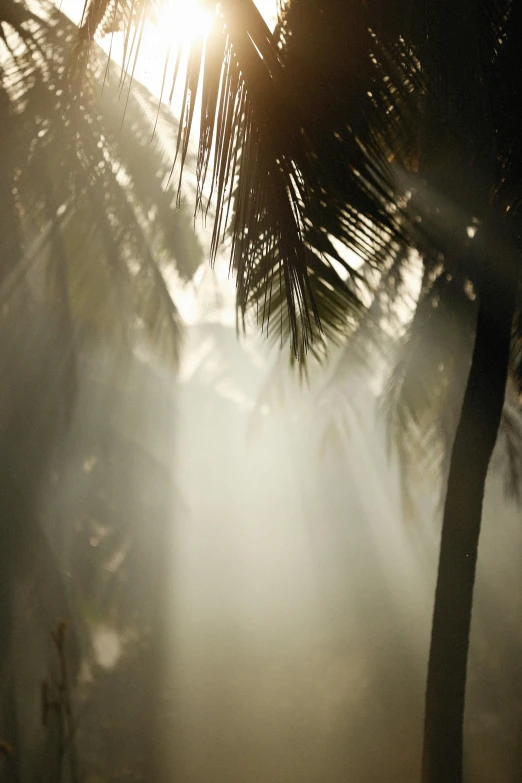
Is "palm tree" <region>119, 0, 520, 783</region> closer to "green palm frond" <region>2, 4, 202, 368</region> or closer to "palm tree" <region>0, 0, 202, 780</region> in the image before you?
"palm tree" <region>0, 0, 202, 780</region>

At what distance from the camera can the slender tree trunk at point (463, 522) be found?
2.21 metres

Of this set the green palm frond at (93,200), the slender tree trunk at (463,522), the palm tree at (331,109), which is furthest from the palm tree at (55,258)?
the slender tree trunk at (463,522)

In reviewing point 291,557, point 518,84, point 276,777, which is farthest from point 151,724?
point 518,84

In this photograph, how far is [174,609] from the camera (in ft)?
26.9

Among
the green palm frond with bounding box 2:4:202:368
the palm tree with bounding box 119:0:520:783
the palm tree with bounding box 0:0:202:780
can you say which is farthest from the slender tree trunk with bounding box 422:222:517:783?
the green palm frond with bounding box 2:4:202:368

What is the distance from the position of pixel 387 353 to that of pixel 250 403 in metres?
5.86

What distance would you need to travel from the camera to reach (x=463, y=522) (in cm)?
226

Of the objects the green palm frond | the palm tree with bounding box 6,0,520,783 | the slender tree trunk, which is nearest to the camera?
the palm tree with bounding box 6,0,520,783

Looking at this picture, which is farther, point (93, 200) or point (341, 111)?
point (93, 200)

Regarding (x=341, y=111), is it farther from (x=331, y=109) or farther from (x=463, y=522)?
(x=463, y=522)

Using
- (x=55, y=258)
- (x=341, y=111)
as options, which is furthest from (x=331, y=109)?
(x=55, y=258)

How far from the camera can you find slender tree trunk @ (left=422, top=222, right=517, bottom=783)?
7.27 ft

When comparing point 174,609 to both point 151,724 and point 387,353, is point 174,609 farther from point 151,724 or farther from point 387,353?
point 387,353

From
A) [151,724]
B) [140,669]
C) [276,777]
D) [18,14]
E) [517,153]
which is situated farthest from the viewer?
[140,669]
